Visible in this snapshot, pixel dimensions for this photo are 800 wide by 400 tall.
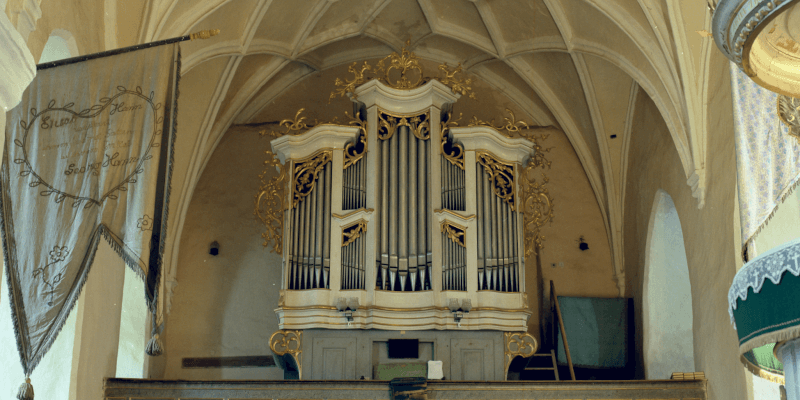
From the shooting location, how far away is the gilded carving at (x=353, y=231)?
32.8 ft

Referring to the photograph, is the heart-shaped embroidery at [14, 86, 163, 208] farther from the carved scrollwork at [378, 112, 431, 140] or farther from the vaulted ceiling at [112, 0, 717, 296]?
the carved scrollwork at [378, 112, 431, 140]

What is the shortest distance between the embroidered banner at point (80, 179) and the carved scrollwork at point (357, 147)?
4041 mm

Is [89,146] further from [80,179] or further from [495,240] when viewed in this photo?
[495,240]

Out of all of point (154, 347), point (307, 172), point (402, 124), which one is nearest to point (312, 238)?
point (307, 172)

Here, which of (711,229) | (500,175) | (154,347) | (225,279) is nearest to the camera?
(154,347)

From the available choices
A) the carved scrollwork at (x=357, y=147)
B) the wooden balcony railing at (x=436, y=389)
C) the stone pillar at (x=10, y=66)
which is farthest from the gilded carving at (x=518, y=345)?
the stone pillar at (x=10, y=66)

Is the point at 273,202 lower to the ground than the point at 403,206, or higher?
higher

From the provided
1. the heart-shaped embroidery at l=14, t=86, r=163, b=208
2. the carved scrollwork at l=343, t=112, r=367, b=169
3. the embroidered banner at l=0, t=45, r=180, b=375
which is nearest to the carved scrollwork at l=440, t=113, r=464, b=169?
the carved scrollwork at l=343, t=112, r=367, b=169

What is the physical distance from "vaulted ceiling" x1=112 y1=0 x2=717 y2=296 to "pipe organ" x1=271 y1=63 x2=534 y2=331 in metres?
1.39

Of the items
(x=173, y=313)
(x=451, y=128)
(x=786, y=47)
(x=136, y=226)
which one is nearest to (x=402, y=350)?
(x=451, y=128)

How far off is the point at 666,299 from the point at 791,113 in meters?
4.98

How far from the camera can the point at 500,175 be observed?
415 inches

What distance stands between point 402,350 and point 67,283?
447 centimetres

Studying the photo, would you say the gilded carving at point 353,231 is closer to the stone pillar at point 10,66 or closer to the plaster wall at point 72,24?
the plaster wall at point 72,24
